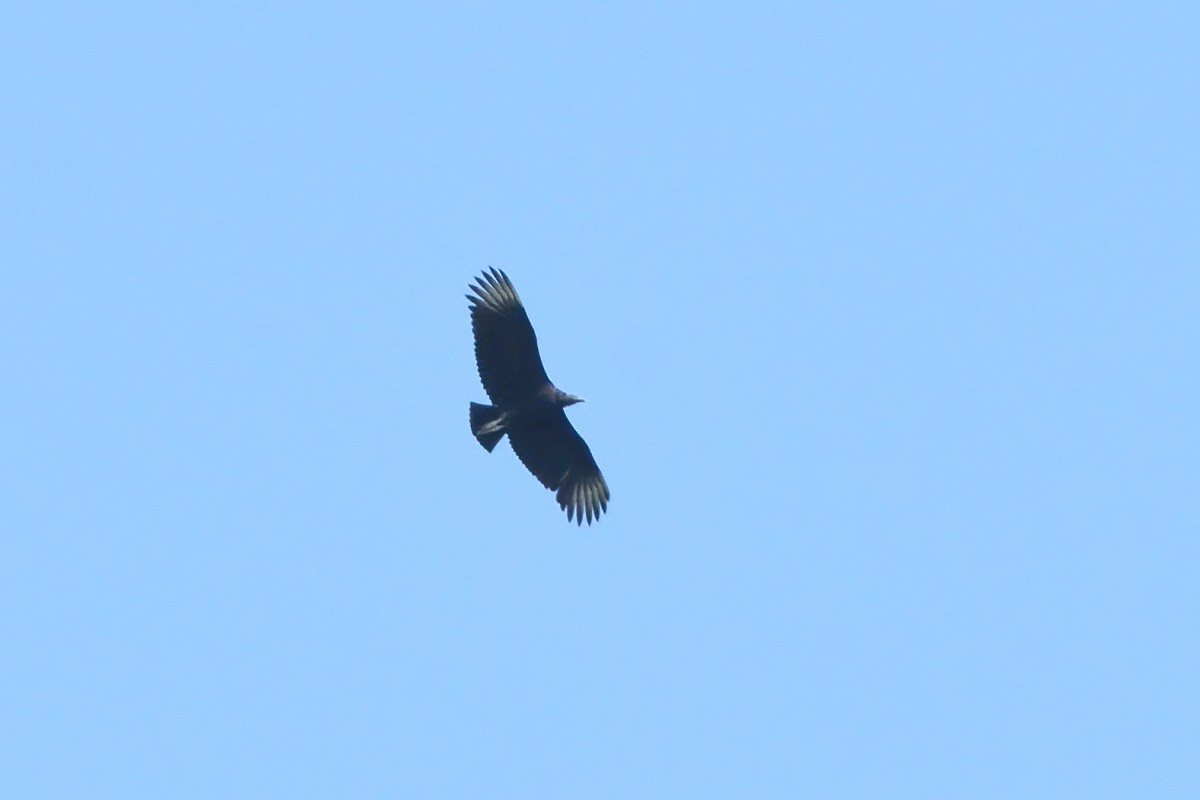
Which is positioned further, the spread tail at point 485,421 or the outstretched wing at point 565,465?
the outstretched wing at point 565,465

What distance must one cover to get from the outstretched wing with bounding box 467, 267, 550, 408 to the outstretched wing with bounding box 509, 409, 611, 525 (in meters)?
0.86

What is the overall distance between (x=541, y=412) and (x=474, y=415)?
2.94 feet

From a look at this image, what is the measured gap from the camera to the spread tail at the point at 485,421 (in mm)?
29172

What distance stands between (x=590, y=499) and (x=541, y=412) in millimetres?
1788

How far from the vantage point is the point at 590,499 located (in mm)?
30438

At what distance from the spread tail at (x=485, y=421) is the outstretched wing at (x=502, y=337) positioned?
1.08 feet

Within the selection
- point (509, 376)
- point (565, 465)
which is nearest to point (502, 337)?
point (509, 376)

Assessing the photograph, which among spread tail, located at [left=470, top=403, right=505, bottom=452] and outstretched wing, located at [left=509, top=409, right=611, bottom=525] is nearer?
spread tail, located at [left=470, top=403, right=505, bottom=452]

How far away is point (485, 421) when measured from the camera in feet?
95.8

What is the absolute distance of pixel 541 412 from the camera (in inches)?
1153

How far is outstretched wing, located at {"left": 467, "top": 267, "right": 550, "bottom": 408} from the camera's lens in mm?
28969

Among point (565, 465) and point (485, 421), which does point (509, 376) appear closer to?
point (485, 421)

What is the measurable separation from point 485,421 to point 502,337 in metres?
1.15

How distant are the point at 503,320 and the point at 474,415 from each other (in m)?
1.33
